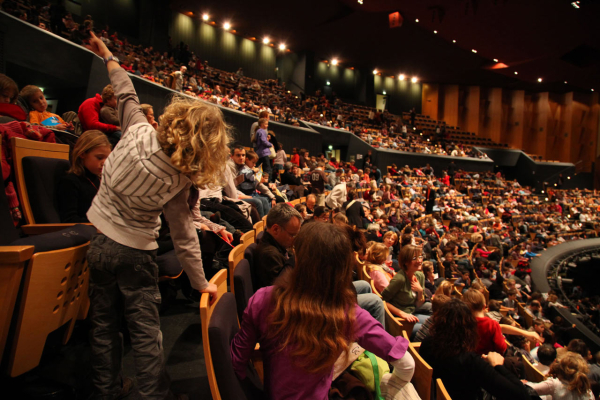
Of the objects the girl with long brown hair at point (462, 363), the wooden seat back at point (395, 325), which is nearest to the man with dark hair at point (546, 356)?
the wooden seat back at point (395, 325)

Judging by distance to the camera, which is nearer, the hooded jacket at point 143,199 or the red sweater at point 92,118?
the hooded jacket at point 143,199

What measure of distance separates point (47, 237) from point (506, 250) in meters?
11.2

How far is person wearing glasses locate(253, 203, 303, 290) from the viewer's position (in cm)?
198

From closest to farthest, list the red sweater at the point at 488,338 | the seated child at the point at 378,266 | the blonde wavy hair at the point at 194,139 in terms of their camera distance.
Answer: the blonde wavy hair at the point at 194,139, the red sweater at the point at 488,338, the seated child at the point at 378,266

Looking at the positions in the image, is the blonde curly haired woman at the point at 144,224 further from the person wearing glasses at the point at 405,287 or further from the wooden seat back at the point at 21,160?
the person wearing glasses at the point at 405,287

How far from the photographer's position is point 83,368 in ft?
5.69

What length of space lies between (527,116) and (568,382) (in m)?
28.1

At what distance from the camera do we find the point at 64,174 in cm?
196

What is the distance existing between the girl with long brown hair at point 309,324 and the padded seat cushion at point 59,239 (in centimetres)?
88

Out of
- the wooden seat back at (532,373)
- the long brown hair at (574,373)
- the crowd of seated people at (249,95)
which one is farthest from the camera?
the crowd of seated people at (249,95)

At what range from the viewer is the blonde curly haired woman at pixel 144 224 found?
4.52 feet

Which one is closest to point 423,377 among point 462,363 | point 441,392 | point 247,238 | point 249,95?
point 441,392

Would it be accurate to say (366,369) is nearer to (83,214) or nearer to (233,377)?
(233,377)

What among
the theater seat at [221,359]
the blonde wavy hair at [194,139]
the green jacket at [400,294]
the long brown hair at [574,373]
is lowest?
the long brown hair at [574,373]
